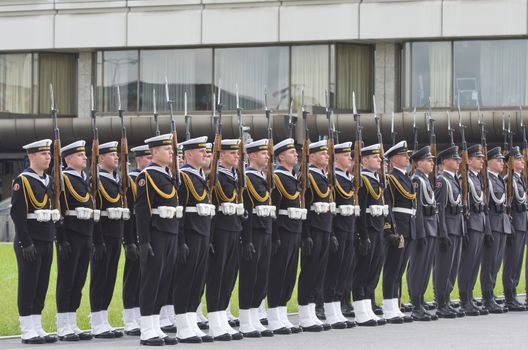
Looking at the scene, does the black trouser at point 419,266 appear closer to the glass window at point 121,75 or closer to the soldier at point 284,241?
the soldier at point 284,241

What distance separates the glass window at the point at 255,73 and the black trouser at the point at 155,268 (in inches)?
910

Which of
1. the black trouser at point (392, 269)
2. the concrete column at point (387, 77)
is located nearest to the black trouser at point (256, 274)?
the black trouser at point (392, 269)

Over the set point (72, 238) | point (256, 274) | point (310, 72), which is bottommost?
point (256, 274)

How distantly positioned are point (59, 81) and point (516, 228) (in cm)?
2262

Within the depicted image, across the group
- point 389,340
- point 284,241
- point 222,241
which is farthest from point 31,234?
point 389,340

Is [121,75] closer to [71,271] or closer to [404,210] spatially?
[404,210]

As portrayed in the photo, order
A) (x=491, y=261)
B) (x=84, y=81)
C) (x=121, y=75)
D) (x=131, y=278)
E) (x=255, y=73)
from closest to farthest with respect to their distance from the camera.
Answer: (x=131, y=278)
(x=491, y=261)
(x=255, y=73)
(x=121, y=75)
(x=84, y=81)

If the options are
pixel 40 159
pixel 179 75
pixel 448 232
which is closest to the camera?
pixel 40 159

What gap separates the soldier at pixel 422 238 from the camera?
15.9m

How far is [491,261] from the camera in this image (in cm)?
1747

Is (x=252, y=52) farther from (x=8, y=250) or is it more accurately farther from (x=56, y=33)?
(x=8, y=250)

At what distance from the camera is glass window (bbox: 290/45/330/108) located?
118 feet

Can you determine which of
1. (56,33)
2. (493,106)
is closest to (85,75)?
(56,33)

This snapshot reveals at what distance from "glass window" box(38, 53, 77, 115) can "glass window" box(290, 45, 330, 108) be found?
619 cm
